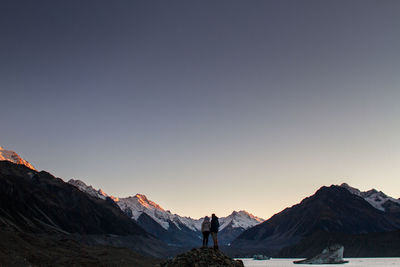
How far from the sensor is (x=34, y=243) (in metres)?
116

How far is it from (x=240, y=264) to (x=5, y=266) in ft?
165

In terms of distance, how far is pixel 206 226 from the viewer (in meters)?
36.1

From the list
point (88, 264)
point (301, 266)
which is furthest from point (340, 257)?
point (88, 264)

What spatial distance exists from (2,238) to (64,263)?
17.5m

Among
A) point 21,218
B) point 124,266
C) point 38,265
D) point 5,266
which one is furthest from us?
point 21,218

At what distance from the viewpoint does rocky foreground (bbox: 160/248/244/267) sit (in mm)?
32375

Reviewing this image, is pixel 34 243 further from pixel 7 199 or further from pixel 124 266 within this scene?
pixel 7 199

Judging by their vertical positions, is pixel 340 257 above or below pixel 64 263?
above

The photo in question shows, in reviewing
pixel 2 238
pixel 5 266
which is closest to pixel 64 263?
pixel 2 238

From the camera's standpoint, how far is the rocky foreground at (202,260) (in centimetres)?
3238

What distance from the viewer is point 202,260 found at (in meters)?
32.9

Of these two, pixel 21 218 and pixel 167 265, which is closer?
pixel 167 265

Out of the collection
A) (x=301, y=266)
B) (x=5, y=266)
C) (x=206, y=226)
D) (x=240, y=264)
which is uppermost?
(x=301, y=266)

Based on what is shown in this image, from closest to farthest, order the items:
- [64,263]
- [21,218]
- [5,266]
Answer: [5,266] < [64,263] < [21,218]
